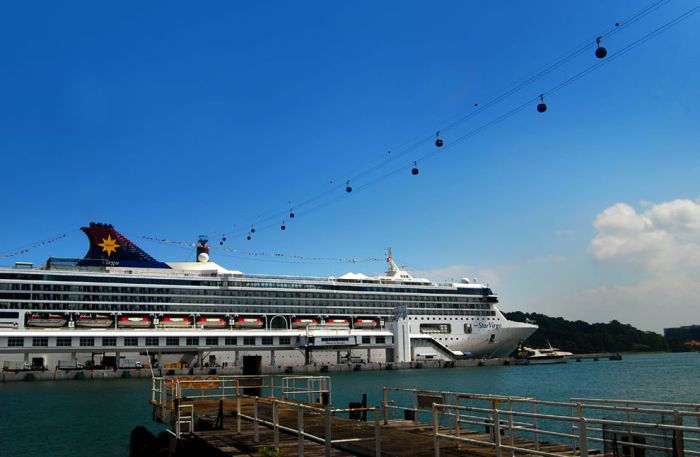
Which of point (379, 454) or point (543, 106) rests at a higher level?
point (543, 106)

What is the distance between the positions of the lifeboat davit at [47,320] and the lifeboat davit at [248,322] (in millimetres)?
22441

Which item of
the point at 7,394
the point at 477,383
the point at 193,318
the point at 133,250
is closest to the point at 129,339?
the point at 193,318

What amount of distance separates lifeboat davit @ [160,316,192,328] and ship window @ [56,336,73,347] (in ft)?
40.8

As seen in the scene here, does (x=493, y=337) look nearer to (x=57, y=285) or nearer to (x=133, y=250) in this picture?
(x=133, y=250)

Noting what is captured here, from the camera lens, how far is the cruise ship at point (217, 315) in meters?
76.1

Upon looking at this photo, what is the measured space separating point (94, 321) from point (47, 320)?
5.43 m

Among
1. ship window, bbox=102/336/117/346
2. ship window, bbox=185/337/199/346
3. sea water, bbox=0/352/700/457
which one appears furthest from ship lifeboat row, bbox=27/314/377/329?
sea water, bbox=0/352/700/457

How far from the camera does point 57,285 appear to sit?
7919 centimetres

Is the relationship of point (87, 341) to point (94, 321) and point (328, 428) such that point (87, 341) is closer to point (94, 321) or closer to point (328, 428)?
point (94, 321)

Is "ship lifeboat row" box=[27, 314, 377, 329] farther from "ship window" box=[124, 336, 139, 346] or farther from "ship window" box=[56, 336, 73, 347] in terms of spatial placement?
"ship window" box=[56, 336, 73, 347]

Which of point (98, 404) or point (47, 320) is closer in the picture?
point (98, 404)

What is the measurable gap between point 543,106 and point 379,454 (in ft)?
35.9

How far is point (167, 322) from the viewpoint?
8419cm

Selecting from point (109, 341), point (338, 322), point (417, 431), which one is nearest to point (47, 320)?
point (109, 341)
